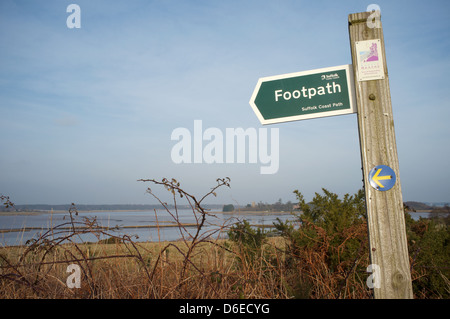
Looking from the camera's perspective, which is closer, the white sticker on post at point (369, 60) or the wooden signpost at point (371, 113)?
the wooden signpost at point (371, 113)

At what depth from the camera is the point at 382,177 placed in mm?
2188

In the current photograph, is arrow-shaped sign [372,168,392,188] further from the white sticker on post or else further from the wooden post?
the white sticker on post

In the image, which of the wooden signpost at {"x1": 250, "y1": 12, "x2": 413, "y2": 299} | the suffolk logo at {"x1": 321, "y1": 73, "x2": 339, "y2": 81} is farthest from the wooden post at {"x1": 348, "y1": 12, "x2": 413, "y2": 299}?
the suffolk logo at {"x1": 321, "y1": 73, "x2": 339, "y2": 81}

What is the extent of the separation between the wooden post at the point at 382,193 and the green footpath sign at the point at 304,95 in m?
0.09

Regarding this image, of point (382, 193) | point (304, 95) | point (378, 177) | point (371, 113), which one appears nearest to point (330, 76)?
point (304, 95)

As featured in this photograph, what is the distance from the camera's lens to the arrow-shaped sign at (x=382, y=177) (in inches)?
85.6

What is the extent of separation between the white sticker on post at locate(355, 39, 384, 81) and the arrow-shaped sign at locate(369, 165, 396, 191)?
0.64m

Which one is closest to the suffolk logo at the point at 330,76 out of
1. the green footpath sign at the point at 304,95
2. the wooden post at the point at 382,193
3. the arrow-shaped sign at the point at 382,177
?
the green footpath sign at the point at 304,95

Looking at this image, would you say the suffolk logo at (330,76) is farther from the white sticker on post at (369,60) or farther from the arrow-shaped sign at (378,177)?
the arrow-shaped sign at (378,177)

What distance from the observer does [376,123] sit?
2258 mm

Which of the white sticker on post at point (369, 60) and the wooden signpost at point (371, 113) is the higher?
the white sticker on post at point (369, 60)

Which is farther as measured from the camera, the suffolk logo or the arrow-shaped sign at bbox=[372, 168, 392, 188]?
the suffolk logo

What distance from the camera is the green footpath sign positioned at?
93.7 inches
